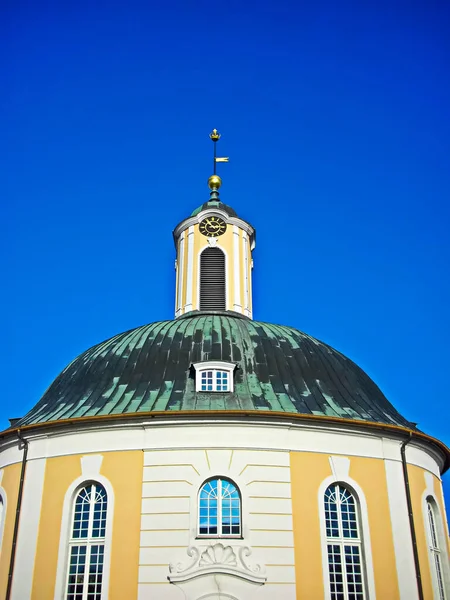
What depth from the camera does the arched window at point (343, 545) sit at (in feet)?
67.0

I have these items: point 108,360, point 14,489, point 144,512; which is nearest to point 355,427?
point 144,512

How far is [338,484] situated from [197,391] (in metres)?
5.59

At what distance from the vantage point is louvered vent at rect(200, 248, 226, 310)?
3209 centimetres

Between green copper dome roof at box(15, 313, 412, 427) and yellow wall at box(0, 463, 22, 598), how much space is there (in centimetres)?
181

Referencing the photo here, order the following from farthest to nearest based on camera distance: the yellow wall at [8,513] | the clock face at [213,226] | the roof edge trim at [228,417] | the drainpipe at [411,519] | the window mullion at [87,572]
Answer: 1. the clock face at [213,226]
2. the roof edge trim at [228,417]
3. the yellow wall at [8,513]
4. the drainpipe at [411,519]
5. the window mullion at [87,572]

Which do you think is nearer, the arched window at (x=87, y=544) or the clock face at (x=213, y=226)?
the arched window at (x=87, y=544)

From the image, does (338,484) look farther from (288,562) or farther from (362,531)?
(288,562)

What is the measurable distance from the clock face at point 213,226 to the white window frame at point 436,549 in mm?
16483

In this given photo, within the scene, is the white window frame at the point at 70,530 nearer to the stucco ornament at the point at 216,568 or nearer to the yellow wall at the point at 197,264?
the stucco ornament at the point at 216,568

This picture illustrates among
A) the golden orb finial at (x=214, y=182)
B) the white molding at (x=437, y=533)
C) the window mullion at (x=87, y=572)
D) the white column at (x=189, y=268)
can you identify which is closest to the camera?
the window mullion at (x=87, y=572)

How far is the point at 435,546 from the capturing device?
23609 mm

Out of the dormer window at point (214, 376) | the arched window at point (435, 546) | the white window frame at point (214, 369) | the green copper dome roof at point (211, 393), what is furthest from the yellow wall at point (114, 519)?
the arched window at point (435, 546)

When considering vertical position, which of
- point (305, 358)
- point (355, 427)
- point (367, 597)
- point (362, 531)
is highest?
point (305, 358)

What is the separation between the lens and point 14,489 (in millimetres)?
22719
